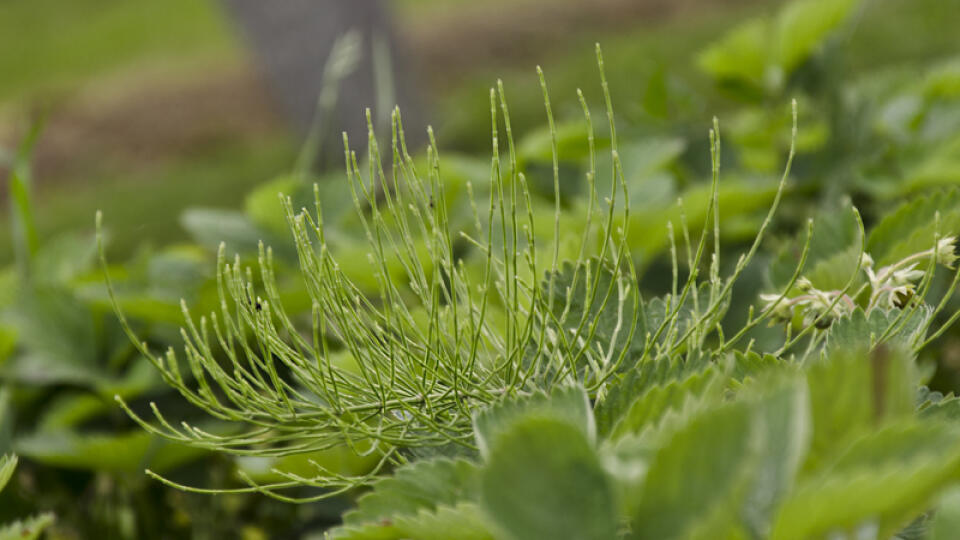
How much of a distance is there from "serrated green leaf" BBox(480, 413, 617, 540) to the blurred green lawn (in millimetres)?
906

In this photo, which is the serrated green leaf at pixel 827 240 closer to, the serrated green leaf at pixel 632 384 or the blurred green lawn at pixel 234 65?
the serrated green leaf at pixel 632 384

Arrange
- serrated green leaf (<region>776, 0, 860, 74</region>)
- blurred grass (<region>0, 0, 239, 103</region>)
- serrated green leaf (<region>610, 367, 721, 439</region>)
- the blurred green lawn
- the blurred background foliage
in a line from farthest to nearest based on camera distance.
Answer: blurred grass (<region>0, 0, 239, 103</region>), the blurred green lawn, serrated green leaf (<region>776, 0, 860, 74</region>), the blurred background foliage, serrated green leaf (<region>610, 367, 721, 439</region>)

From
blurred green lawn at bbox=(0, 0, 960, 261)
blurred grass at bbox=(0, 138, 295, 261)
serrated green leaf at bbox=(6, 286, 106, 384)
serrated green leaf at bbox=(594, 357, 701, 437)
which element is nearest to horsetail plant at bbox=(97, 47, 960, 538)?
serrated green leaf at bbox=(594, 357, 701, 437)

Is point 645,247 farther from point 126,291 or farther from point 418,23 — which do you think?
point 418,23

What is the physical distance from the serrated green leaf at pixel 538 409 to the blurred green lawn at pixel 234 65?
83cm

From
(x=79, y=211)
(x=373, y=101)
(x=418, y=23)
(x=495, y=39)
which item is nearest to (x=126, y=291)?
(x=373, y=101)

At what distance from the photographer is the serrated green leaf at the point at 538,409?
0.39 metres

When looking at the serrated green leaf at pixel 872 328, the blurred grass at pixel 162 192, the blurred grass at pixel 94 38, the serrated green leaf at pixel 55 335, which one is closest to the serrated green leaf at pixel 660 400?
the serrated green leaf at pixel 872 328

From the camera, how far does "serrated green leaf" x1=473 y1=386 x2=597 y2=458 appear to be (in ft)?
1.29

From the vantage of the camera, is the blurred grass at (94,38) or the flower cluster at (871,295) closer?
the flower cluster at (871,295)

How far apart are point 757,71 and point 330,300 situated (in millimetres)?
780

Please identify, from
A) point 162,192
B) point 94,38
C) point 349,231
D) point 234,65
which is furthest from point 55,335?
point 94,38

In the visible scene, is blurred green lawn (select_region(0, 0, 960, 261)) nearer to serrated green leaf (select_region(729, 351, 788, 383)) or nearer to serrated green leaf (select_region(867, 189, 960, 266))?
serrated green leaf (select_region(867, 189, 960, 266))

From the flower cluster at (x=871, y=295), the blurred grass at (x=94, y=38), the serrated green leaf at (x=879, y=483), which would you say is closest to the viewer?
the serrated green leaf at (x=879, y=483)
